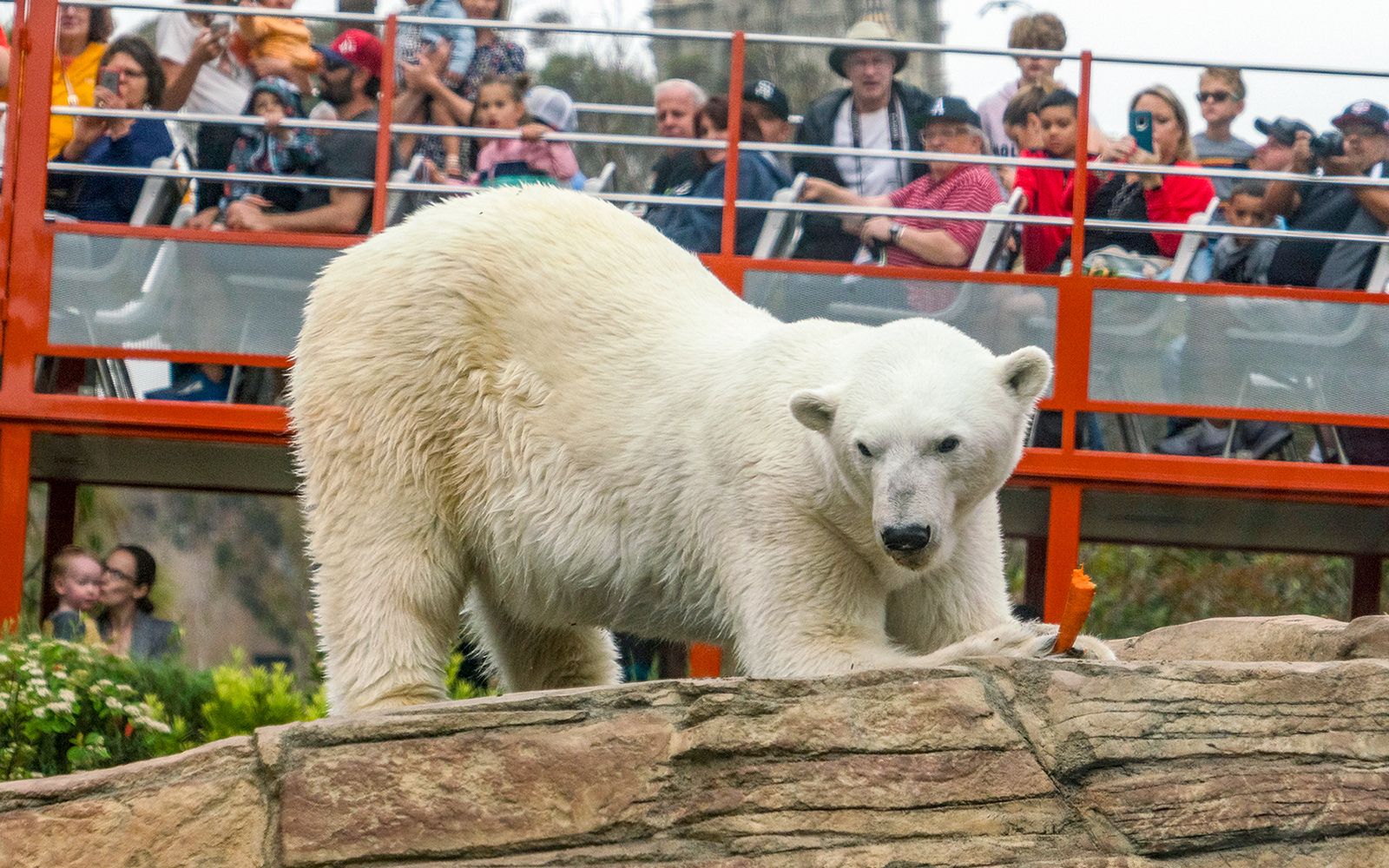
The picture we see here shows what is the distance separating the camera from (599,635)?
4.88m

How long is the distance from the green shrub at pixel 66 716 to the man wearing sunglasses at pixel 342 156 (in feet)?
7.23

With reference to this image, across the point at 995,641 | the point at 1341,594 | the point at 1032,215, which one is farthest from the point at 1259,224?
the point at 1341,594

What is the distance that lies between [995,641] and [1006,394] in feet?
1.90

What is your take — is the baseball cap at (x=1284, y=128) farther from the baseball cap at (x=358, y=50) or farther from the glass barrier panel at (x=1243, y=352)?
the baseball cap at (x=358, y=50)

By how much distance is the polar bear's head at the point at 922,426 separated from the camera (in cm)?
355

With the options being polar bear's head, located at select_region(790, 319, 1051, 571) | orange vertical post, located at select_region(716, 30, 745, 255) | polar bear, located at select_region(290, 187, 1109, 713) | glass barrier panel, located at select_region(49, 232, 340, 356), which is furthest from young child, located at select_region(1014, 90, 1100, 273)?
polar bear's head, located at select_region(790, 319, 1051, 571)

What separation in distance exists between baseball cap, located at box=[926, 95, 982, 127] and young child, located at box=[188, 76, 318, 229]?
2949 mm

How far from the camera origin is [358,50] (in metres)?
8.22

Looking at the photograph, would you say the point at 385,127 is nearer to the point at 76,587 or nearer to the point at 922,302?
the point at 922,302

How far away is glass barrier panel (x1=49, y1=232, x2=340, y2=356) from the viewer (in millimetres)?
7926

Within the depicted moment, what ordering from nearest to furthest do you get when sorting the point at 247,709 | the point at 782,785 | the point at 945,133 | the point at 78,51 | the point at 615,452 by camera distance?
the point at 782,785 < the point at 615,452 < the point at 247,709 < the point at 945,133 < the point at 78,51

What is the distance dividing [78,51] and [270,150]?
51.3 inches

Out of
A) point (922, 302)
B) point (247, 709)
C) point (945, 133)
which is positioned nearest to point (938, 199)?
point (945, 133)

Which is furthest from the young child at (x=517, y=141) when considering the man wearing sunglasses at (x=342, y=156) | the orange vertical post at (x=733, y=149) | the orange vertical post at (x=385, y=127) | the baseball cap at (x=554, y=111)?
the orange vertical post at (x=733, y=149)
